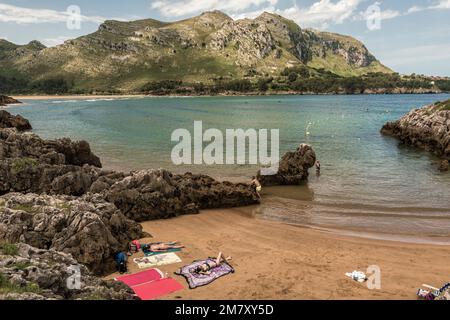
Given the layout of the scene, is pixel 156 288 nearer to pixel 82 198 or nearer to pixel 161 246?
pixel 161 246

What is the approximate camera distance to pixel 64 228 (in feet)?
64.8

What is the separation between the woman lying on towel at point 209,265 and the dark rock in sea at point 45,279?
4.77 metres

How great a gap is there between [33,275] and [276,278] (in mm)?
11115

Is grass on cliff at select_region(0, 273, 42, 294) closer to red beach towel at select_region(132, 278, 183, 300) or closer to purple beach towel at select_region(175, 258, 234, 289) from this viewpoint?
red beach towel at select_region(132, 278, 183, 300)

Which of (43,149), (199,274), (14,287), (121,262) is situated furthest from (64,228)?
(43,149)

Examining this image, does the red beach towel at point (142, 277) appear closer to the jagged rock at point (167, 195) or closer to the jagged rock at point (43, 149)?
the jagged rock at point (167, 195)

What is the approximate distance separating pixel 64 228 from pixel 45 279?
7559 millimetres

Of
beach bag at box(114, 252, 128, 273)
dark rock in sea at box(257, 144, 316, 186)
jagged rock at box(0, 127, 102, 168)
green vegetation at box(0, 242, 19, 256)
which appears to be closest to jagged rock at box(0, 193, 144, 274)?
beach bag at box(114, 252, 128, 273)

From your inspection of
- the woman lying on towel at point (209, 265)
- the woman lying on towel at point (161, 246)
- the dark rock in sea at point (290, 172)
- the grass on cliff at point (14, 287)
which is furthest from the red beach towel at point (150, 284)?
the dark rock in sea at point (290, 172)

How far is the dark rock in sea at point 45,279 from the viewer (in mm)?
11383

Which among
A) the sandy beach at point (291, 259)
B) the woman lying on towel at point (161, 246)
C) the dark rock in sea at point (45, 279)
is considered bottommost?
the sandy beach at point (291, 259)
